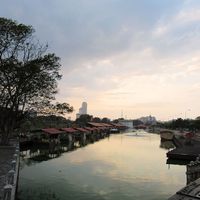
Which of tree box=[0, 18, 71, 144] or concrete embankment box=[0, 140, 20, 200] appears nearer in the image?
→ concrete embankment box=[0, 140, 20, 200]

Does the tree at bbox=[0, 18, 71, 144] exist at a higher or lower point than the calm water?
higher

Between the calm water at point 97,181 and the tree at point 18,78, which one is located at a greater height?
the tree at point 18,78

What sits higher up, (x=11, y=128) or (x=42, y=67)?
(x=42, y=67)

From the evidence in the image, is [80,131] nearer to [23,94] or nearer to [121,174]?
[23,94]

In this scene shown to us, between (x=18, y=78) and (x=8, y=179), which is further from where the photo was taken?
(x=18, y=78)

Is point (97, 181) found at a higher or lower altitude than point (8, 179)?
lower

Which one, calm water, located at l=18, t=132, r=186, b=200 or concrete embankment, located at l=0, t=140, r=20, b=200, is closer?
concrete embankment, located at l=0, t=140, r=20, b=200

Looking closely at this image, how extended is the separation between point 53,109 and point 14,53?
34.1 ft

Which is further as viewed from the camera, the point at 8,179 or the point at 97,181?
the point at 97,181

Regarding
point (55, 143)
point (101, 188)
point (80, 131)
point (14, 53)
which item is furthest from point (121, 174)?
point (80, 131)

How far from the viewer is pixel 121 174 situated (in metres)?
33.6

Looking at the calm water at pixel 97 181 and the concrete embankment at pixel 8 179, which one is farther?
the calm water at pixel 97 181

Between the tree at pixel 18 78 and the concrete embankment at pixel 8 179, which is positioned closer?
the concrete embankment at pixel 8 179

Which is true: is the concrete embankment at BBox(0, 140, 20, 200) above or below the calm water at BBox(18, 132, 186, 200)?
above
